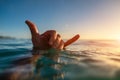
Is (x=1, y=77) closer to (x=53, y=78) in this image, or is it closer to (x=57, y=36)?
(x=53, y=78)

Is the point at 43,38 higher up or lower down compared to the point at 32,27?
lower down

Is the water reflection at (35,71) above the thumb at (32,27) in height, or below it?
below

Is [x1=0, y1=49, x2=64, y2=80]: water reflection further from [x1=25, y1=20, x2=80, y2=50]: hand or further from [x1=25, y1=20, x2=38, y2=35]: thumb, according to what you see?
[x1=25, y1=20, x2=38, y2=35]: thumb

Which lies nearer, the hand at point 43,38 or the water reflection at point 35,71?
the water reflection at point 35,71

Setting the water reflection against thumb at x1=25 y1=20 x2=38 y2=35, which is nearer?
the water reflection

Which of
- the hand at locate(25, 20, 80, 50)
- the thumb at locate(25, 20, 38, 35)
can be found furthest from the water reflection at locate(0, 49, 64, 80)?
the thumb at locate(25, 20, 38, 35)

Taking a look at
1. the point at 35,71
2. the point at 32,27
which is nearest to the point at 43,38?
the point at 32,27

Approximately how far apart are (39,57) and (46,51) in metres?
0.58

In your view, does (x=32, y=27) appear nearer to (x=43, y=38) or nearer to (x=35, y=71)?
(x=43, y=38)

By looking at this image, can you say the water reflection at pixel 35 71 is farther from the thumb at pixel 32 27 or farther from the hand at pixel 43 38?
the thumb at pixel 32 27

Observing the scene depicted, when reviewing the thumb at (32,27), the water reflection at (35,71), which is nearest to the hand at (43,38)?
the thumb at (32,27)

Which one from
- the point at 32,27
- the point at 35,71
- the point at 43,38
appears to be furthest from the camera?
the point at 43,38

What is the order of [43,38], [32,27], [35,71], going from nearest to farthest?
[35,71] → [32,27] → [43,38]

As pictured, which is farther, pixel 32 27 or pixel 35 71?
pixel 32 27
